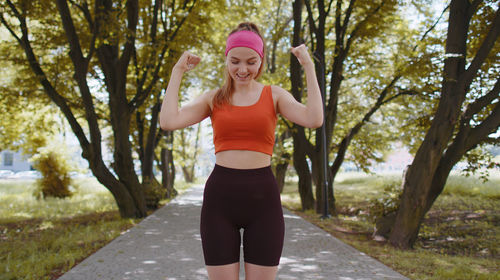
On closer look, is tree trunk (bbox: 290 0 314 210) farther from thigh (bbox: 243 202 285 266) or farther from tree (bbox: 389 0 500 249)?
thigh (bbox: 243 202 285 266)

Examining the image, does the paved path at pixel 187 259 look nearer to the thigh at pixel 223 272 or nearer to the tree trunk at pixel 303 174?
the thigh at pixel 223 272

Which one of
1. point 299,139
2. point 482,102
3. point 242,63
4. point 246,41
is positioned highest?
point 482,102

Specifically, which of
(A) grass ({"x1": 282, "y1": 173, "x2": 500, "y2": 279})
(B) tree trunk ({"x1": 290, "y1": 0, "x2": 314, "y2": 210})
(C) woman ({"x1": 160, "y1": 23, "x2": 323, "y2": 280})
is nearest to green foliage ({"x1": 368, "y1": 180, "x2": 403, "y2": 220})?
(A) grass ({"x1": 282, "y1": 173, "x2": 500, "y2": 279})

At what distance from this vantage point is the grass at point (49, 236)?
19.2ft

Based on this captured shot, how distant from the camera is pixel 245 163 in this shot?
2324 millimetres

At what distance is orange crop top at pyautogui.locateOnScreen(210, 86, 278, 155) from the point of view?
7.53 feet

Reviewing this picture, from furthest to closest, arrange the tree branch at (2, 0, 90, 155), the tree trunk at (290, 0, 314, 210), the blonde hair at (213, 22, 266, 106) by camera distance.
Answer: the tree trunk at (290, 0, 314, 210) → the tree branch at (2, 0, 90, 155) → the blonde hair at (213, 22, 266, 106)

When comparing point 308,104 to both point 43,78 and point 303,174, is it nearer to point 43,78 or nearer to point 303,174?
point 43,78

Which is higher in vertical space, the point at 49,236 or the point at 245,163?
the point at 245,163

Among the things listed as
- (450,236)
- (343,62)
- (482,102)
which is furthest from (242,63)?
(343,62)

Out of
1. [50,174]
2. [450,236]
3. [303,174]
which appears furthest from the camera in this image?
[50,174]

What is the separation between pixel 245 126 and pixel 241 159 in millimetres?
181

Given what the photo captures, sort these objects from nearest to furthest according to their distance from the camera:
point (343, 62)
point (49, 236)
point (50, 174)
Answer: point (49, 236), point (343, 62), point (50, 174)

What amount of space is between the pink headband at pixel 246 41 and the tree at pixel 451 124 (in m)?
6.33
